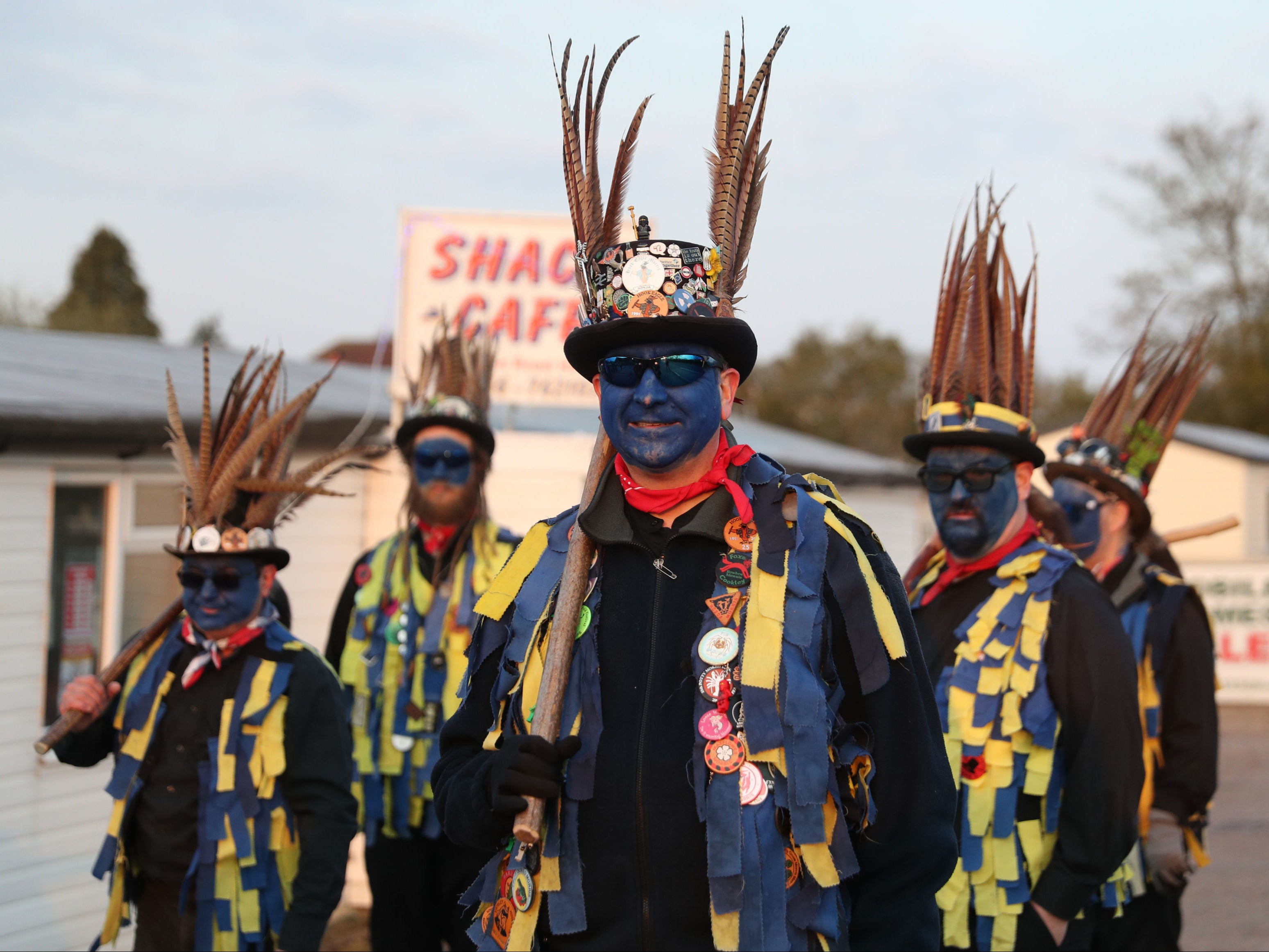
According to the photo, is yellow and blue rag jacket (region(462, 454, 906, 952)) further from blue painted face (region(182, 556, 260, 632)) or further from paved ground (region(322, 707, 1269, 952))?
paved ground (region(322, 707, 1269, 952))

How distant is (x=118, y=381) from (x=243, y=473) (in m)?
3.60

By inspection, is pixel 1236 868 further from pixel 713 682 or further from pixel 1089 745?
pixel 713 682

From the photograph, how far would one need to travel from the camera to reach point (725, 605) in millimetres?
2438

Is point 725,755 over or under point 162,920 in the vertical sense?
over

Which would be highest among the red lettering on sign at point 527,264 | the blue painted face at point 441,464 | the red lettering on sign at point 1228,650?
the red lettering on sign at point 527,264

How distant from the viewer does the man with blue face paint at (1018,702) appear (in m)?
3.83

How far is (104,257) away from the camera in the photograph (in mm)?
36969

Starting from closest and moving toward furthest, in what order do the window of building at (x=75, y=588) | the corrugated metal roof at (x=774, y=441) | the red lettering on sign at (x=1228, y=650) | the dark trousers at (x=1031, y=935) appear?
the dark trousers at (x=1031, y=935)
the window of building at (x=75, y=588)
the corrugated metal roof at (x=774, y=441)
the red lettering on sign at (x=1228, y=650)

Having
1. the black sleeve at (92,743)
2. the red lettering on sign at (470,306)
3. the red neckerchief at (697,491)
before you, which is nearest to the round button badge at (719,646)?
the red neckerchief at (697,491)

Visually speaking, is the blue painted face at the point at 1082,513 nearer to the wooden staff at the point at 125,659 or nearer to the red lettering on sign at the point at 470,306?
the red lettering on sign at the point at 470,306

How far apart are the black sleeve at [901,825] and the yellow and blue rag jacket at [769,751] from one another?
0.03m

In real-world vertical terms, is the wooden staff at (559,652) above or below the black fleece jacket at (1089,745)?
above

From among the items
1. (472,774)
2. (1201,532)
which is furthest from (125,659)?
(1201,532)

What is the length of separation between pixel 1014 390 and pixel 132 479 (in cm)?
449
